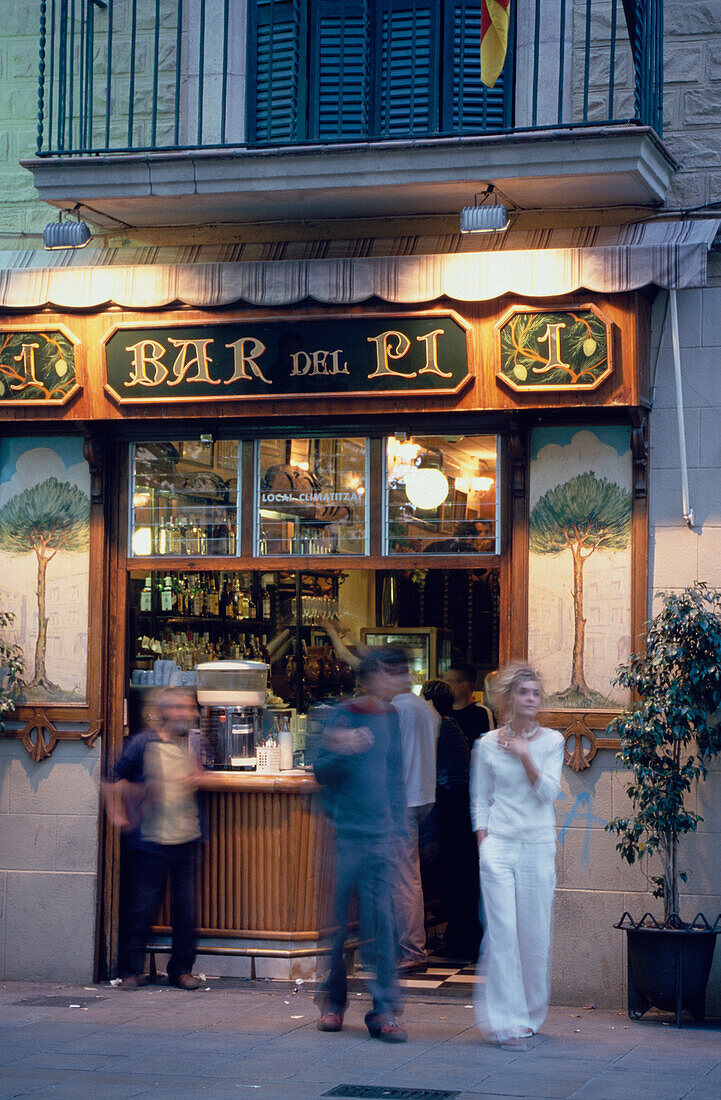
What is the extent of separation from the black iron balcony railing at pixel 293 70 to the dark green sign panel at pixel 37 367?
119 centimetres

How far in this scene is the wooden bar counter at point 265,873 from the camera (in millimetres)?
9164

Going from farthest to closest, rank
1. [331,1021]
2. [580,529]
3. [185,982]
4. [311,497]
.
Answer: [311,497] < [185,982] < [580,529] < [331,1021]

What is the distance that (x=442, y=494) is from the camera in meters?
9.18

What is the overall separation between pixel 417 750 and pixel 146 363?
10.2 feet

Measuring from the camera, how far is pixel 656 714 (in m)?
7.89

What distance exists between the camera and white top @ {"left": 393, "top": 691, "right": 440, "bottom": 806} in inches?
369

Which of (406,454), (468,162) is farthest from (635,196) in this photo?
(406,454)

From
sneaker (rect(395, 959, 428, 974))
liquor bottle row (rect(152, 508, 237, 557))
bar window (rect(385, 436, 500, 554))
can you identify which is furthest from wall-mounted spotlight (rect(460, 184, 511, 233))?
sneaker (rect(395, 959, 428, 974))

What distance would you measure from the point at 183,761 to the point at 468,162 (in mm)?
4073

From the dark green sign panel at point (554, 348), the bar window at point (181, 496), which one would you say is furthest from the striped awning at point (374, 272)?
the bar window at point (181, 496)

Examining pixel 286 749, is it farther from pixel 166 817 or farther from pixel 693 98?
pixel 693 98

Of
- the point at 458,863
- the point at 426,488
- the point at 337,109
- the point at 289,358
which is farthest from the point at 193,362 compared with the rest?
the point at 458,863

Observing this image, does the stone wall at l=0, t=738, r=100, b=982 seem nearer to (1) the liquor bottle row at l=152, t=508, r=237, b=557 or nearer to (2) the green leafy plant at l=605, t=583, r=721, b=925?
(1) the liquor bottle row at l=152, t=508, r=237, b=557

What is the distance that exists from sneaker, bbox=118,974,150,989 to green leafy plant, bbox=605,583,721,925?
3.22 meters
